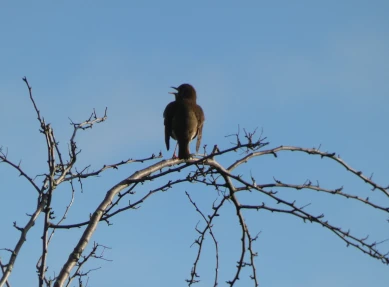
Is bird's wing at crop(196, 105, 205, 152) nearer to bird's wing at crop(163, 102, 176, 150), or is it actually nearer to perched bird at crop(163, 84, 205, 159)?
perched bird at crop(163, 84, 205, 159)

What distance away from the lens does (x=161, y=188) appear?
438 cm

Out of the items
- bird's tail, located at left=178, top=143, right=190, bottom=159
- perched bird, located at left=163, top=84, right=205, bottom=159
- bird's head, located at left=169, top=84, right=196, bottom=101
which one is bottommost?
bird's tail, located at left=178, top=143, right=190, bottom=159

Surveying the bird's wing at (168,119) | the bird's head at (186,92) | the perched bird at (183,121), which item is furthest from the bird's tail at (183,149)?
the bird's head at (186,92)

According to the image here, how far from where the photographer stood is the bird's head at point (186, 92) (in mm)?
10520

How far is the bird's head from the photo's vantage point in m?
10.5

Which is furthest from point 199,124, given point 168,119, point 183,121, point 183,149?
point 183,149

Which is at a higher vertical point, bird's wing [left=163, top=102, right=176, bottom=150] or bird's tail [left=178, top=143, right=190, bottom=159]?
bird's wing [left=163, top=102, right=176, bottom=150]

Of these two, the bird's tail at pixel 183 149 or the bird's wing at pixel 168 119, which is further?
the bird's wing at pixel 168 119

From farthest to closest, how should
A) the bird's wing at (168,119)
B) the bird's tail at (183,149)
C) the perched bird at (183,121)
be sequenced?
the bird's wing at (168,119), the perched bird at (183,121), the bird's tail at (183,149)

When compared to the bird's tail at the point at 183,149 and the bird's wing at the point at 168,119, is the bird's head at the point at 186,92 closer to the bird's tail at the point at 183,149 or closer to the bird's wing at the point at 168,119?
the bird's wing at the point at 168,119

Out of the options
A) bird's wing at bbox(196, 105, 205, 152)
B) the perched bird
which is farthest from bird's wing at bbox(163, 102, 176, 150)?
bird's wing at bbox(196, 105, 205, 152)

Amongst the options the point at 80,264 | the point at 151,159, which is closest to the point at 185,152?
the point at 151,159

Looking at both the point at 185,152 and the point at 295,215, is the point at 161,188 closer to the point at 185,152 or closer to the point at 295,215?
the point at 295,215

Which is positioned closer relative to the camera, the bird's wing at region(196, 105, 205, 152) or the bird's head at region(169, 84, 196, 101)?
the bird's wing at region(196, 105, 205, 152)
